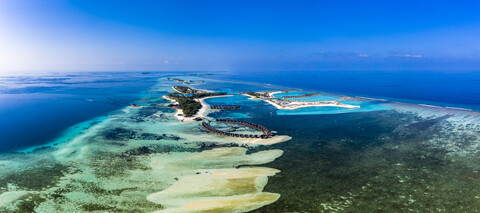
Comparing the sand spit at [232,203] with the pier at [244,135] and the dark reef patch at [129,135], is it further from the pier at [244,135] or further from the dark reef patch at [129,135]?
the dark reef patch at [129,135]

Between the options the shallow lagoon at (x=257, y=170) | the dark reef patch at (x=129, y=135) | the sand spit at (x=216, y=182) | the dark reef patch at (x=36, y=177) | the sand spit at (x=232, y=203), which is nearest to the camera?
the sand spit at (x=232, y=203)

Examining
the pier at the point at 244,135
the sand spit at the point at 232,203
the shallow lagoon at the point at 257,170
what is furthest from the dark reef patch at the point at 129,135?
the sand spit at the point at 232,203

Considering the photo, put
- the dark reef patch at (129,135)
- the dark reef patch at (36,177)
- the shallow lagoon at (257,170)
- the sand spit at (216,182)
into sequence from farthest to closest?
the dark reef patch at (129,135) → the dark reef patch at (36,177) → the shallow lagoon at (257,170) → the sand spit at (216,182)

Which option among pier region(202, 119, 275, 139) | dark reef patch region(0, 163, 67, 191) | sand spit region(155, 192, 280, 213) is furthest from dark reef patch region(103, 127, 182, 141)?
sand spit region(155, 192, 280, 213)

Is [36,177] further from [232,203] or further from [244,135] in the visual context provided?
[244,135]

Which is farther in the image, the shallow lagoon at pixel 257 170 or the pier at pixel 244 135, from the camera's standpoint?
the pier at pixel 244 135

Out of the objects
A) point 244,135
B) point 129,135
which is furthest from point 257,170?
point 129,135

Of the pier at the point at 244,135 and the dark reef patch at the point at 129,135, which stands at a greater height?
the pier at the point at 244,135

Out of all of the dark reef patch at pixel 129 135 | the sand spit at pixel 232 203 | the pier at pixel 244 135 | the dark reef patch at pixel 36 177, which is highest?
the pier at pixel 244 135
